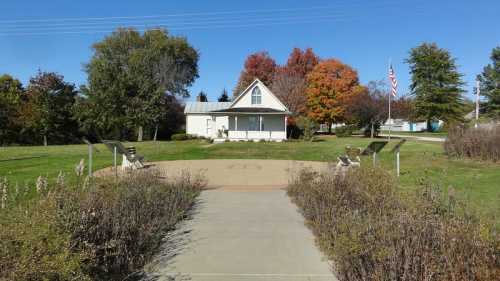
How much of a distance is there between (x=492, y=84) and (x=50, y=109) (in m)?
64.8

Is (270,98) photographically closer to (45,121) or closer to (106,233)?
(45,121)

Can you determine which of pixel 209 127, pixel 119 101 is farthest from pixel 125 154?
pixel 209 127

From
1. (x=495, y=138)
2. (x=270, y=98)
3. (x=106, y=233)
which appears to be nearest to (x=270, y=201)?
(x=106, y=233)

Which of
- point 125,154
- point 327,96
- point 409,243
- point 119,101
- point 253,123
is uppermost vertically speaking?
point 327,96

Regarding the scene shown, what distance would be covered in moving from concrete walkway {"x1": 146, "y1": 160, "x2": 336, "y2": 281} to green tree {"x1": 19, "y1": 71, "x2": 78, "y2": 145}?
34814 mm

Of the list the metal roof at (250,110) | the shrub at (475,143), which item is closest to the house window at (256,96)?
the metal roof at (250,110)

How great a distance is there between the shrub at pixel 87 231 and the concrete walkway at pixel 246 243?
1.30ft

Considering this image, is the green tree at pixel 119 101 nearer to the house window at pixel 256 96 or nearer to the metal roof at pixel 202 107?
the metal roof at pixel 202 107

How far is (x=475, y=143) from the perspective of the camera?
53.3 ft

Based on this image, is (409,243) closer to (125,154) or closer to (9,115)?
(125,154)

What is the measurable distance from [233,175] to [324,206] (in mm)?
7009

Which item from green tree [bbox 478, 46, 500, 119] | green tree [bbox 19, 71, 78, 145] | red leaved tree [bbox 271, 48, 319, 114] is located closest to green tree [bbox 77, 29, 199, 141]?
green tree [bbox 19, 71, 78, 145]

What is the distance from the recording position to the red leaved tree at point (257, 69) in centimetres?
6788

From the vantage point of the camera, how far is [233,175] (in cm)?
1315
